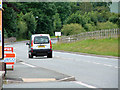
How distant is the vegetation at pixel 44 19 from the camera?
90.9 metres

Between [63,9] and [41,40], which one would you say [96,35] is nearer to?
[41,40]

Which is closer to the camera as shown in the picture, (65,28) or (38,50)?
(38,50)

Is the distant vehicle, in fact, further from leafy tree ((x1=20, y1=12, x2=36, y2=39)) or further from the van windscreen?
leafy tree ((x1=20, y1=12, x2=36, y2=39))

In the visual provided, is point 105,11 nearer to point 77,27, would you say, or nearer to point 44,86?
point 77,27

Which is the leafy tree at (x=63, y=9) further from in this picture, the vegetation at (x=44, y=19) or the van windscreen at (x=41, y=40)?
the van windscreen at (x=41, y=40)

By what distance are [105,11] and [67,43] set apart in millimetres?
77206

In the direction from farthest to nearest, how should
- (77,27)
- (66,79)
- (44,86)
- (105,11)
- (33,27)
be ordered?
(105,11) < (33,27) < (77,27) < (66,79) < (44,86)

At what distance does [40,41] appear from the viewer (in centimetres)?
3139

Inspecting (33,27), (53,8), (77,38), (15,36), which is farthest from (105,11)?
(77,38)

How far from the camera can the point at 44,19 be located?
115 m

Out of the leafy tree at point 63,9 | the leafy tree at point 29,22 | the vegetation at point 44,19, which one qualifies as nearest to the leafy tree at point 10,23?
the vegetation at point 44,19

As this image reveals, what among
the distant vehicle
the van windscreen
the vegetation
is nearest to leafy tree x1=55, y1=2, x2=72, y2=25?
Answer: the vegetation

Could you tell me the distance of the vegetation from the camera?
90863 mm

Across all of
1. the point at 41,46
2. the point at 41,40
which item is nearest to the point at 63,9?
the point at 41,40
